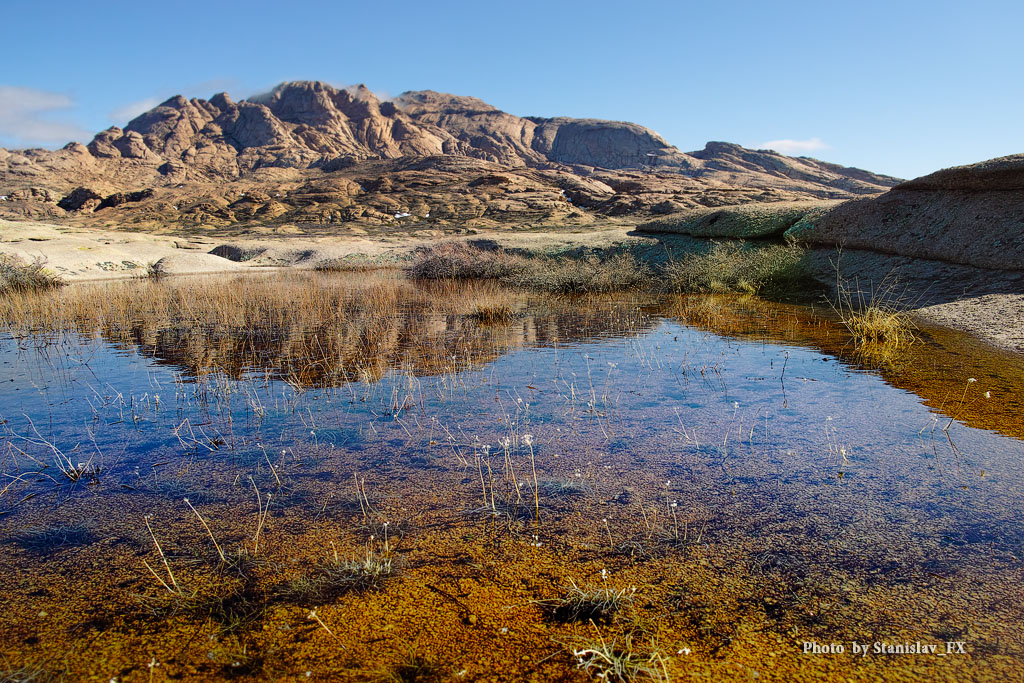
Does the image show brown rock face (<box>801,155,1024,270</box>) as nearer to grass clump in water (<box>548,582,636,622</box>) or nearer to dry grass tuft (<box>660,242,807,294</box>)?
dry grass tuft (<box>660,242,807,294</box>)

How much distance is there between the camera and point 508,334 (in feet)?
27.2

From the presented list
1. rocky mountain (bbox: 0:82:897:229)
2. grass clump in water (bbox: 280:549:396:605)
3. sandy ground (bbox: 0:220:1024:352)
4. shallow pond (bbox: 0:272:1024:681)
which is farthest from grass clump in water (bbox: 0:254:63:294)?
rocky mountain (bbox: 0:82:897:229)

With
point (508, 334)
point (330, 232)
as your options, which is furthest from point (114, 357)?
point (330, 232)

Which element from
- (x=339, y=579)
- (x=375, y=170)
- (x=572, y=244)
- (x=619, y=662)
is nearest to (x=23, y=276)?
(x=572, y=244)

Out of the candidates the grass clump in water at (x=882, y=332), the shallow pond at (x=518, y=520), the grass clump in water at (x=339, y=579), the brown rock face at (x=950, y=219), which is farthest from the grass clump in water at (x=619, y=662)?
the brown rock face at (x=950, y=219)

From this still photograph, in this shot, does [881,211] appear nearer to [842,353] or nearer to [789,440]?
[842,353]

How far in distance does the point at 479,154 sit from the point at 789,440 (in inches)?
4578

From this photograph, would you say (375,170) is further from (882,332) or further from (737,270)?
(882,332)

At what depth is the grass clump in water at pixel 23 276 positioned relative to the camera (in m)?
13.7

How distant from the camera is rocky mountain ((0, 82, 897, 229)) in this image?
44969 mm

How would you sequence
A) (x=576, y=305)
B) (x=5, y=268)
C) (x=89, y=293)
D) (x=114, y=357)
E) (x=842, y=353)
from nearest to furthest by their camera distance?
1. (x=842, y=353)
2. (x=114, y=357)
3. (x=576, y=305)
4. (x=89, y=293)
5. (x=5, y=268)

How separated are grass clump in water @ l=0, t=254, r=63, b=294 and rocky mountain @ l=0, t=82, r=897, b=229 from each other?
23.9 metres

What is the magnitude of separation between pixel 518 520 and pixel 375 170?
69765 mm

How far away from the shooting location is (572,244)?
1778cm
